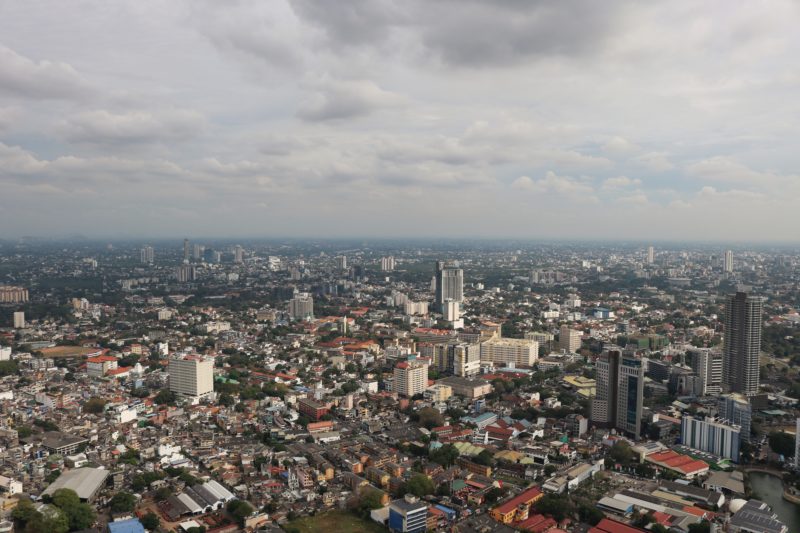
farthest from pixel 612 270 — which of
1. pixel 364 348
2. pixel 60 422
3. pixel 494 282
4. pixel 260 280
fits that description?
pixel 60 422

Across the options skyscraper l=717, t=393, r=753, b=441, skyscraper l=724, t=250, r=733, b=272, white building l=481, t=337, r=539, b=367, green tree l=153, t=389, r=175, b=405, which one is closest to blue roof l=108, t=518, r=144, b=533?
green tree l=153, t=389, r=175, b=405

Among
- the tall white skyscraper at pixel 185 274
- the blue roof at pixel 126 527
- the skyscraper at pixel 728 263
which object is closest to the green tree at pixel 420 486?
the blue roof at pixel 126 527

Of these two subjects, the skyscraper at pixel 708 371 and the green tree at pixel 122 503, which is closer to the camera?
the green tree at pixel 122 503

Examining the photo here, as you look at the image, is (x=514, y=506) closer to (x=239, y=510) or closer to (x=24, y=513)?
(x=239, y=510)

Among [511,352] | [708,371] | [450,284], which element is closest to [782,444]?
[708,371]

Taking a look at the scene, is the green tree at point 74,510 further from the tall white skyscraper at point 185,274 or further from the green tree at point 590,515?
the tall white skyscraper at point 185,274

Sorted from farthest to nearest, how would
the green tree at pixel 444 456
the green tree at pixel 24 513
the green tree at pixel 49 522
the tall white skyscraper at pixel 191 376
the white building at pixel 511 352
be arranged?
the white building at pixel 511 352, the tall white skyscraper at pixel 191 376, the green tree at pixel 444 456, the green tree at pixel 24 513, the green tree at pixel 49 522

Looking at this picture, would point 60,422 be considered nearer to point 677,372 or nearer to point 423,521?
point 423,521
